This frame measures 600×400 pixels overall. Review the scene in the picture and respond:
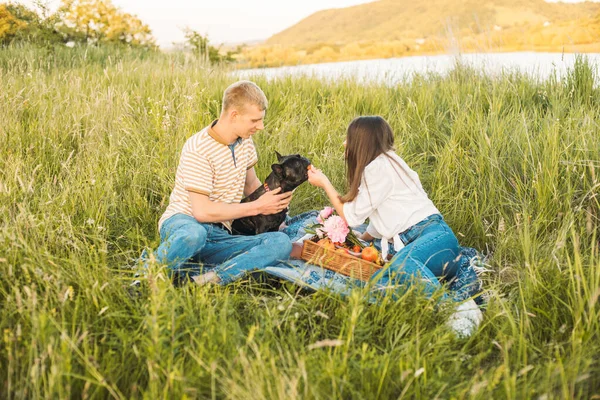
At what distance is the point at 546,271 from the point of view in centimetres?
304

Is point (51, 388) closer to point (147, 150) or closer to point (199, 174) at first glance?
point (199, 174)

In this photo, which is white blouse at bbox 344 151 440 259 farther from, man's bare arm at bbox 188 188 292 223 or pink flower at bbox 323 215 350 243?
man's bare arm at bbox 188 188 292 223

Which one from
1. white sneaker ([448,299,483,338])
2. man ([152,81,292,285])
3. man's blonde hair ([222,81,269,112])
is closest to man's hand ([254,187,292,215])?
man ([152,81,292,285])

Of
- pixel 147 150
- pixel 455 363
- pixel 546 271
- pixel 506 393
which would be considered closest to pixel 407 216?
pixel 546 271

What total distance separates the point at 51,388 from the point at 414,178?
8.81 feet

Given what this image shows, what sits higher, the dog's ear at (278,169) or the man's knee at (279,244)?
the dog's ear at (278,169)

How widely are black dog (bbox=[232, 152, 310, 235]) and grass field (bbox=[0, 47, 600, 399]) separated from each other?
28.9 inches

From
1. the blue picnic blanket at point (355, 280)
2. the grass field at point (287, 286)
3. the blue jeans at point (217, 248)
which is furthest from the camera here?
the blue jeans at point (217, 248)

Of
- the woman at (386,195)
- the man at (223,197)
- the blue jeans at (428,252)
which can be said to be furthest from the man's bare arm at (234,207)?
the blue jeans at (428,252)

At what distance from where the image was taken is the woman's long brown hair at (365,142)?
3.70m

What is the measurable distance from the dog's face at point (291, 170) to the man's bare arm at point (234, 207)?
10 cm

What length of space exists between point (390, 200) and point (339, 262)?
60cm

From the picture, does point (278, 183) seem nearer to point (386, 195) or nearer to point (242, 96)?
point (242, 96)

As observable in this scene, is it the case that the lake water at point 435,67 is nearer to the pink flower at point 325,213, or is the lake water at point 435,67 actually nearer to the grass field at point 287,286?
the grass field at point 287,286
